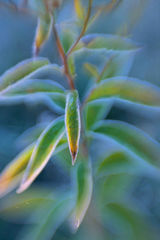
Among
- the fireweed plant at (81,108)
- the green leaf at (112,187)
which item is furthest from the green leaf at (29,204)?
the green leaf at (112,187)

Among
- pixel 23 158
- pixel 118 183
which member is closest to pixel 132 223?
pixel 118 183

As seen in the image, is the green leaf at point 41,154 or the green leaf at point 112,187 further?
the green leaf at point 112,187

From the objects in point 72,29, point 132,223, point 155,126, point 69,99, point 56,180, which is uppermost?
point 72,29

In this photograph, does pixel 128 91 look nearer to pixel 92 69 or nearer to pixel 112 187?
pixel 92 69

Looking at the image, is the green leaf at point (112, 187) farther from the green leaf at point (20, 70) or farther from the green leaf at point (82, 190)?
the green leaf at point (20, 70)

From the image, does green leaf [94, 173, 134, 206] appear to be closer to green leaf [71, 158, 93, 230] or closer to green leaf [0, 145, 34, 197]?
green leaf [71, 158, 93, 230]

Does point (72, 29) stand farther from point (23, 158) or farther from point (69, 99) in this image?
point (23, 158)

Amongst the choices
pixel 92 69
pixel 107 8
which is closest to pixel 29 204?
pixel 92 69
